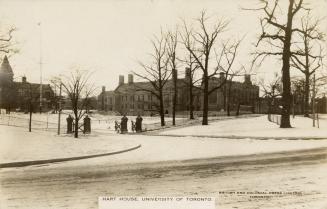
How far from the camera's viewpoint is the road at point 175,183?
26.6 feet

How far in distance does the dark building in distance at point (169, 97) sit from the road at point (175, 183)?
5443 centimetres

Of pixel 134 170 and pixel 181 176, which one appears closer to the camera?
pixel 181 176

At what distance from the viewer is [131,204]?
8.31 metres

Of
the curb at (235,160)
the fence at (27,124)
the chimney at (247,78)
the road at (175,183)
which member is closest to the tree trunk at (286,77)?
the chimney at (247,78)

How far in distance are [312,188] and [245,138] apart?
12045 millimetres

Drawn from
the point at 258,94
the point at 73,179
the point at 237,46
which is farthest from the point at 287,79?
the point at 258,94

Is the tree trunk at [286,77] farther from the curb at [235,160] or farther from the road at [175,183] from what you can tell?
the road at [175,183]

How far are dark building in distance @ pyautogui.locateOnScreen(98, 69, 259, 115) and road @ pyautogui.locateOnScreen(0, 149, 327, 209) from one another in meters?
54.4

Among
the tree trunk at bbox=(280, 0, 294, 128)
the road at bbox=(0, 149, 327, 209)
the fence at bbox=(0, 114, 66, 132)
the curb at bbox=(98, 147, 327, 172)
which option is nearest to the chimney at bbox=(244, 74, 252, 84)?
the tree trunk at bbox=(280, 0, 294, 128)

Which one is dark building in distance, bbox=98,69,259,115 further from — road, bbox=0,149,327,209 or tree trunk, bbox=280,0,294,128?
road, bbox=0,149,327,209

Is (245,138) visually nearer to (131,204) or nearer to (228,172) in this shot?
(228,172)

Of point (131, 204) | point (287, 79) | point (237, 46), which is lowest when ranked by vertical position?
point (131, 204)

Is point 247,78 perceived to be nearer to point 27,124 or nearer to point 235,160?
point 27,124

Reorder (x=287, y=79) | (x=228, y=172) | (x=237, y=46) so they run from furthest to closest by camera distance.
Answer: (x=237, y=46), (x=287, y=79), (x=228, y=172)
